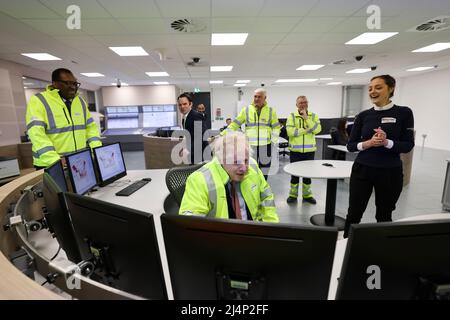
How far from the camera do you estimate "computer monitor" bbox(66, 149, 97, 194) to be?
158cm

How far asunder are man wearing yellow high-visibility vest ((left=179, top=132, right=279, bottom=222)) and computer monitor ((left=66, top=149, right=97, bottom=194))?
0.88 m

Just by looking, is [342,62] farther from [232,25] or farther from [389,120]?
[389,120]

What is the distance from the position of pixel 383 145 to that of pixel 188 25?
3.16m

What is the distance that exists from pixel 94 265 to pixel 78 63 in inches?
262

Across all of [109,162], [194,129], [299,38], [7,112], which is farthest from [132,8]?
[7,112]

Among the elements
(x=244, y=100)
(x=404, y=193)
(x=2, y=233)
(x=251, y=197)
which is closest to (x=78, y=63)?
(x=2, y=233)

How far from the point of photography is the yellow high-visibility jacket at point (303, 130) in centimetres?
348

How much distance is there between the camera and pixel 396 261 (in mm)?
576

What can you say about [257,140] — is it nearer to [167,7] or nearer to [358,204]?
[358,204]

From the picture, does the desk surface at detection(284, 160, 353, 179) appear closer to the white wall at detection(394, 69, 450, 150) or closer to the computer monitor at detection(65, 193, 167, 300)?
the computer monitor at detection(65, 193, 167, 300)

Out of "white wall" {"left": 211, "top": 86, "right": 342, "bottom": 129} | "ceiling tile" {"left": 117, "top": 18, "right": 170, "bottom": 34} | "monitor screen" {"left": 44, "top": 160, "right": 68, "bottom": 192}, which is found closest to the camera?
"monitor screen" {"left": 44, "top": 160, "right": 68, "bottom": 192}

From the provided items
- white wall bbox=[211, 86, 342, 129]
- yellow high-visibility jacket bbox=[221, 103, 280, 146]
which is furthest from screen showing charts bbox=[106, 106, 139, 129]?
yellow high-visibility jacket bbox=[221, 103, 280, 146]

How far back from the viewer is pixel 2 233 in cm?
115

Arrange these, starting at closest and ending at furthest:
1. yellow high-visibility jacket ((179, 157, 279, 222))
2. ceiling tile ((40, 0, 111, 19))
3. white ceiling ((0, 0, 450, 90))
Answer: yellow high-visibility jacket ((179, 157, 279, 222)) → ceiling tile ((40, 0, 111, 19)) → white ceiling ((0, 0, 450, 90))
